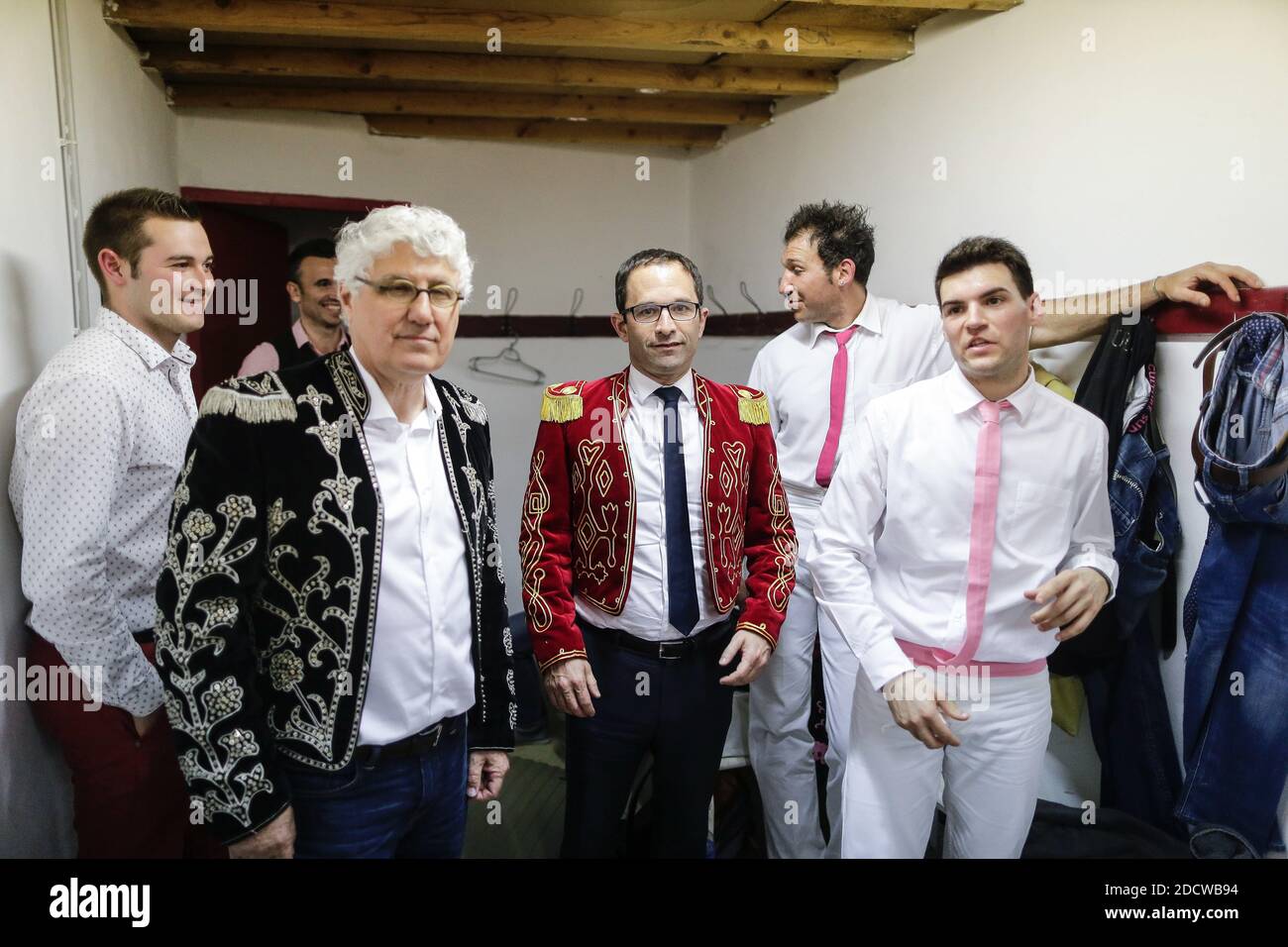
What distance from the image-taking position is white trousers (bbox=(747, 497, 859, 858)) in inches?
97.4

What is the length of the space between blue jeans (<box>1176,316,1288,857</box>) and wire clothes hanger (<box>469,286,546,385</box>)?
340 cm

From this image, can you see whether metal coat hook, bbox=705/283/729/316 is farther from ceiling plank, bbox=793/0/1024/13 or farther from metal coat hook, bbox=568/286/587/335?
ceiling plank, bbox=793/0/1024/13

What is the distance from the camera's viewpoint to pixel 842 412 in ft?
8.32

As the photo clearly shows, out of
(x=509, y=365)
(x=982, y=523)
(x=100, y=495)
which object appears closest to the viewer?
(x=100, y=495)

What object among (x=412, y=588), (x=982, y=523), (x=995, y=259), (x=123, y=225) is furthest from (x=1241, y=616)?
(x=123, y=225)

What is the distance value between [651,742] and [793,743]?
714mm

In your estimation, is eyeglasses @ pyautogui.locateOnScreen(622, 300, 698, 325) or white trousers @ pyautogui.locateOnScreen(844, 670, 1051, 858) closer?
white trousers @ pyautogui.locateOnScreen(844, 670, 1051, 858)

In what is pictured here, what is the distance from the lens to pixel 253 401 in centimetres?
130

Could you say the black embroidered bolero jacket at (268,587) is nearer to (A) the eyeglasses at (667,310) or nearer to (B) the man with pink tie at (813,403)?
(A) the eyeglasses at (667,310)

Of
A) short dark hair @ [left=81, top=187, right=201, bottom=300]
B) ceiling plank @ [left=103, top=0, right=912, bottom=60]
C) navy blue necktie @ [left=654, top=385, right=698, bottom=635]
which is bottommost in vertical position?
navy blue necktie @ [left=654, top=385, right=698, bottom=635]

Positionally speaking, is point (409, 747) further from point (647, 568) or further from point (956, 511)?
point (956, 511)

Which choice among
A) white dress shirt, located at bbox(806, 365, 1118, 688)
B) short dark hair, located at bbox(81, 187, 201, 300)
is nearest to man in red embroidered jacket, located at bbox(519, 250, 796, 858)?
white dress shirt, located at bbox(806, 365, 1118, 688)

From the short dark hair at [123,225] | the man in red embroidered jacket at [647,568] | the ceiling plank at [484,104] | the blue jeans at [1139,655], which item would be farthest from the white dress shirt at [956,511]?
the ceiling plank at [484,104]

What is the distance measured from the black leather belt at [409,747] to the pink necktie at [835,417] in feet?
4.60
